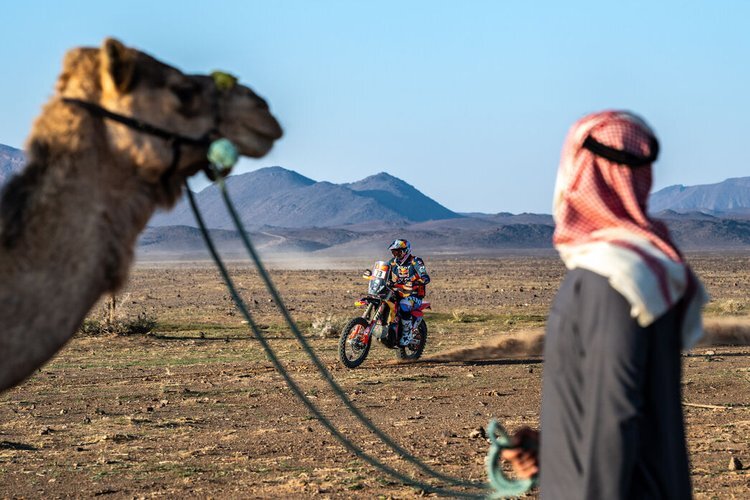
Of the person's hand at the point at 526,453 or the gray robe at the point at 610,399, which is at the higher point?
the gray robe at the point at 610,399

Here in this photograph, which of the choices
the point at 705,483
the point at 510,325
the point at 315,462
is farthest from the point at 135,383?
the point at 510,325

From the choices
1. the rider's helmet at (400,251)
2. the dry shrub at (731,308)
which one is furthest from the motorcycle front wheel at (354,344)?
the dry shrub at (731,308)

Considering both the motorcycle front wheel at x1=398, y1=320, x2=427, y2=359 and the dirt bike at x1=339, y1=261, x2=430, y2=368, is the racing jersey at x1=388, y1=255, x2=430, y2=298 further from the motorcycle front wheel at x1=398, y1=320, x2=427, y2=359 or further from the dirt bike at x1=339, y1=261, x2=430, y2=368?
the motorcycle front wheel at x1=398, y1=320, x2=427, y2=359

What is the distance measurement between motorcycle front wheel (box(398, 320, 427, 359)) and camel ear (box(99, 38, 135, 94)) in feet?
40.9

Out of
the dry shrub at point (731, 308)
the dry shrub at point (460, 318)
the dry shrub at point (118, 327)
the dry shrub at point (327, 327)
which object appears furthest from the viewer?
the dry shrub at point (731, 308)

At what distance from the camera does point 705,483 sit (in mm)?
8453

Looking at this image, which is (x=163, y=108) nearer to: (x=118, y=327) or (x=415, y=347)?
(x=415, y=347)

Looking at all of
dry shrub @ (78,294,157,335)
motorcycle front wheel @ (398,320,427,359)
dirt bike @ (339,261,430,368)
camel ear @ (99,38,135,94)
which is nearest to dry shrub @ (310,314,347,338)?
dry shrub @ (78,294,157,335)

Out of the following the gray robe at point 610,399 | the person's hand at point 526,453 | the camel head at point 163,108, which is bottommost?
the person's hand at point 526,453

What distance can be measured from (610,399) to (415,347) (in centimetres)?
1295

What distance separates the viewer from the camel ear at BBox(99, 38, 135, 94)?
12.5ft

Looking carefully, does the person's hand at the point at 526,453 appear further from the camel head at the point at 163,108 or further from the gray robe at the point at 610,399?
the camel head at the point at 163,108

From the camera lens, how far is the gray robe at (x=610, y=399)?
335cm

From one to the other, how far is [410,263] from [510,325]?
828cm
